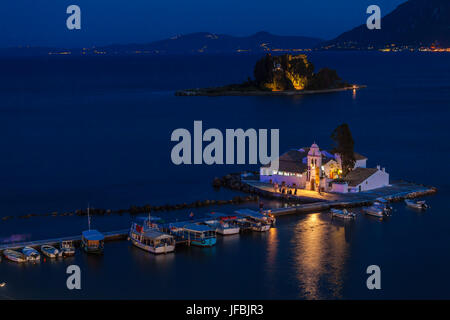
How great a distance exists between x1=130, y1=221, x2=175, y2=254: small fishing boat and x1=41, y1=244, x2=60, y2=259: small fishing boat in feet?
11.2

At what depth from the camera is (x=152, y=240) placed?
28.9m

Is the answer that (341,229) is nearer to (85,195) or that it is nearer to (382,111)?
(85,195)

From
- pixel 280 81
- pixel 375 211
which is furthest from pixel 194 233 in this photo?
pixel 280 81

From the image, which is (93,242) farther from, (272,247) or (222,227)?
(272,247)

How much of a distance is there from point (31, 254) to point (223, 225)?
29.3ft

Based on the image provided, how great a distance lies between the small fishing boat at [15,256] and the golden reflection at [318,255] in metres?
11.2

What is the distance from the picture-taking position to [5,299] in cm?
2356

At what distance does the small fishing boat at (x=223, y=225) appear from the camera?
31.4 metres

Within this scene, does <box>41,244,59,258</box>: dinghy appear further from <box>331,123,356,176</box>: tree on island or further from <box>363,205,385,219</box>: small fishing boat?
<box>331,123,356,176</box>: tree on island

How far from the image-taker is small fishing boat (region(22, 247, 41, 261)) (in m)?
27.4

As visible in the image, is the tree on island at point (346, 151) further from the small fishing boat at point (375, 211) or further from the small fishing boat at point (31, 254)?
the small fishing boat at point (31, 254)

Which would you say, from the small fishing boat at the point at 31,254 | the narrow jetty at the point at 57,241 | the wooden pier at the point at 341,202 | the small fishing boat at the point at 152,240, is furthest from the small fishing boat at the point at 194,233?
the small fishing boat at the point at 31,254

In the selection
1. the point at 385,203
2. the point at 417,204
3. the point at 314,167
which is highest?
the point at 314,167
